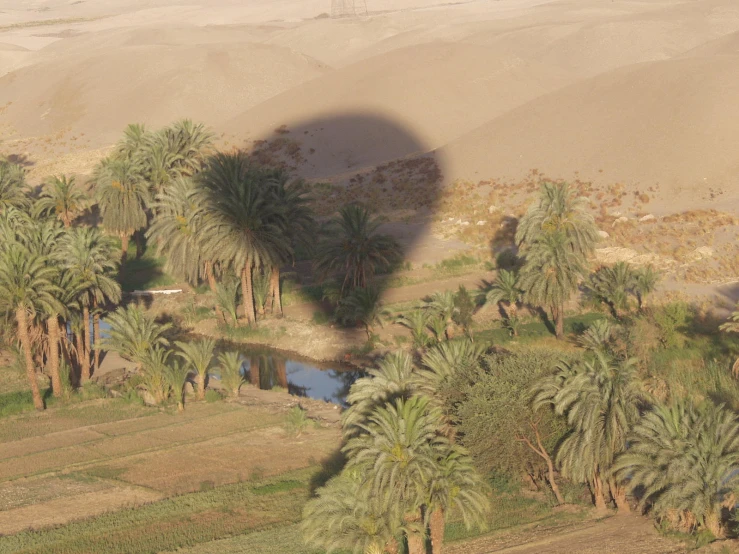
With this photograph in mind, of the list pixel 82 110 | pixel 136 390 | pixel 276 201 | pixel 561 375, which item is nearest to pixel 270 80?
pixel 82 110

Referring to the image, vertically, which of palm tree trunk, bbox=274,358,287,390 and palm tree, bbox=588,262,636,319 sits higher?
palm tree, bbox=588,262,636,319

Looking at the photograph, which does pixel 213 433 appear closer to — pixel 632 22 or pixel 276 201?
pixel 276 201

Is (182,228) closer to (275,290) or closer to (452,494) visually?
(275,290)

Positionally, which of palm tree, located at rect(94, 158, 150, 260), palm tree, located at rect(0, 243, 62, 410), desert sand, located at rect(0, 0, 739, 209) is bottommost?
palm tree, located at rect(0, 243, 62, 410)

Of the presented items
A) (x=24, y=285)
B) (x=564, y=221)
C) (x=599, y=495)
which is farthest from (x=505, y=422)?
(x=24, y=285)

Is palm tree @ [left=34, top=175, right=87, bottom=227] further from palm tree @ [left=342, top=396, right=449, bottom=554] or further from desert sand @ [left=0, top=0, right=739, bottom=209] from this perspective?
palm tree @ [left=342, top=396, right=449, bottom=554]

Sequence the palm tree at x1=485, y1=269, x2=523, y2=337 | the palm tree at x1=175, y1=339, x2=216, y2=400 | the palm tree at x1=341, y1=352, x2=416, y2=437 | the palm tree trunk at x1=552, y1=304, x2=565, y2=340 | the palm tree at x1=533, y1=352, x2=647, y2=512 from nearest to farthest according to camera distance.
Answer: the palm tree at x1=533, y1=352, x2=647, y2=512
the palm tree at x1=341, y1=352, x2=416, y2=437
the palm tree at x1=175, y1=339, x2=216, y2=400
the palm tree trunk at x1=552, y1=304, x2=565, y2=340
the palm tree at x1=485, y1=269, x2=523, y2=337

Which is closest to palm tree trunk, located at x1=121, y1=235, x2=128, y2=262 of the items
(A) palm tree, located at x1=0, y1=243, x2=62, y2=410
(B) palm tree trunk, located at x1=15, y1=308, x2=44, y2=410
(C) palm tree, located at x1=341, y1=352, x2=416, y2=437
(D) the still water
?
(D) the still water
